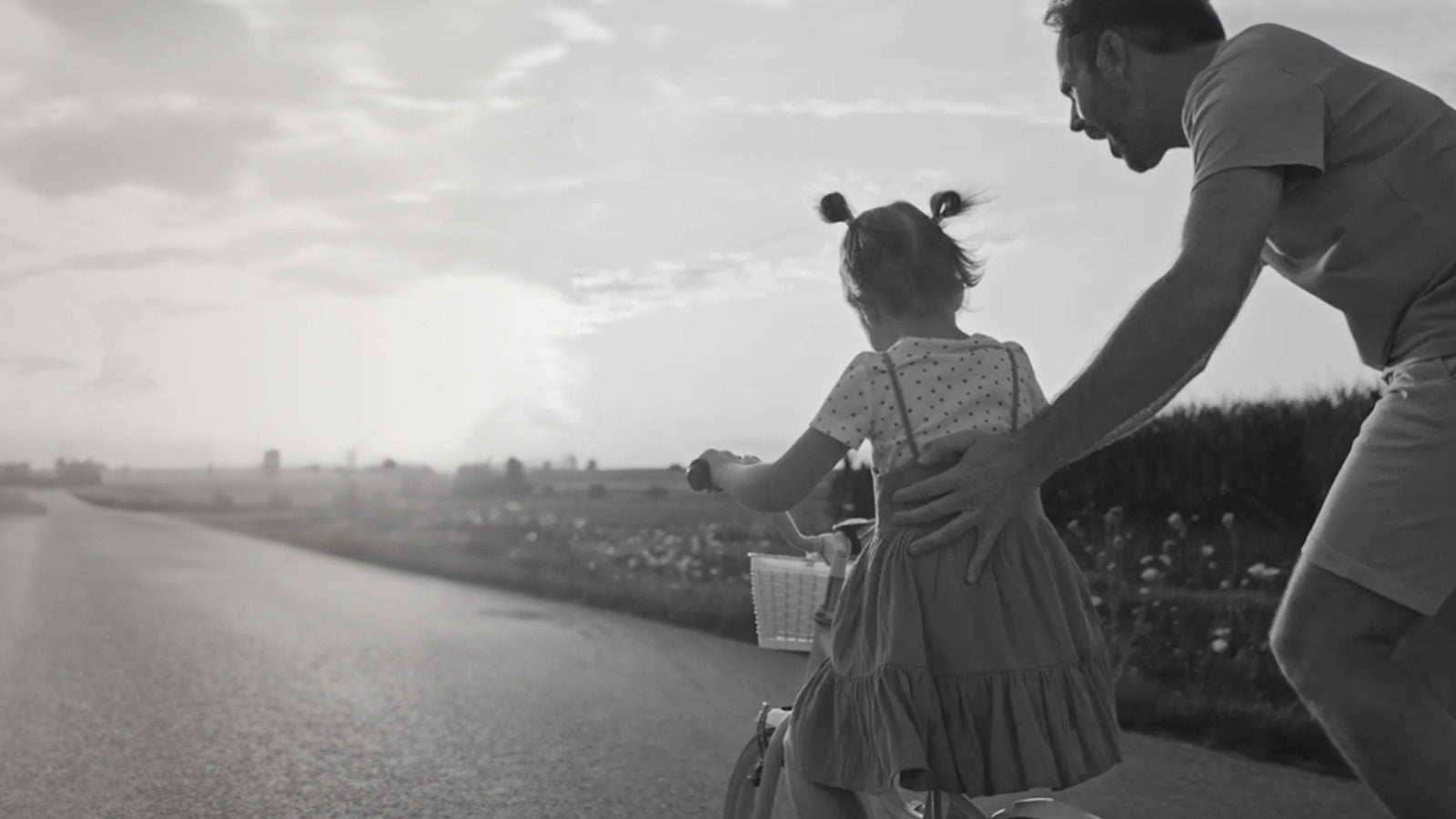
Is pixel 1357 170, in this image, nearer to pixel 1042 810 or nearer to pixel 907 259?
pixel 907 259

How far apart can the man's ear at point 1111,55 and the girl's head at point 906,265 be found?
0.36 metres

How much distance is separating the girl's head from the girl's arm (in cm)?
26

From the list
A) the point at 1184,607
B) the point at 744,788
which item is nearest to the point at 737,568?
the point at 1184,607

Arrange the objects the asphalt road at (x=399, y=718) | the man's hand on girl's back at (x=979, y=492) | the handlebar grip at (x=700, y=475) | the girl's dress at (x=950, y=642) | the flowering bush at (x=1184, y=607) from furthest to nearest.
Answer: the flowering bush at (x=1184, y=607)
the asphalt road at (x=399, y=718)
the handlebar grip at (x=700, y=475)
the girl's dress at (x=950, y=642)
the man's hand on girl's back at (x=979, y=492)

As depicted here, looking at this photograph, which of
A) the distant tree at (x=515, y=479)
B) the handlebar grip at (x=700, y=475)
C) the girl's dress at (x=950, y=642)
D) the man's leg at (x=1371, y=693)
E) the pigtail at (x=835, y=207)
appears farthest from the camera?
the distant tree at (x=515, y=479)

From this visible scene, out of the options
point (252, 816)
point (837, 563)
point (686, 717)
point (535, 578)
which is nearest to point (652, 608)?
point (535, 578)

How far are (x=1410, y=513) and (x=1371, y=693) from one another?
0.98 feet

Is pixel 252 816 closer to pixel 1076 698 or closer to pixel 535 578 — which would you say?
Answer: pixel 1076 698

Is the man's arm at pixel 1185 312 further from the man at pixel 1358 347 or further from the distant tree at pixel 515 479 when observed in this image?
the distant tree at pixel 515 479

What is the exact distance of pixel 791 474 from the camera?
9.70ft

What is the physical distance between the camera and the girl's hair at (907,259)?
9.71ft

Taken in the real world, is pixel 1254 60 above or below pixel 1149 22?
below

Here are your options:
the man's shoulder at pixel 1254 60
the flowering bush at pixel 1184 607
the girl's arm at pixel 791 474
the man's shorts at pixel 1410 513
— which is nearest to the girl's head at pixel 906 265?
the girl's arm at pixel 791 474

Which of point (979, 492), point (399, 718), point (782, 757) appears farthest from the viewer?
point (399, 718)
